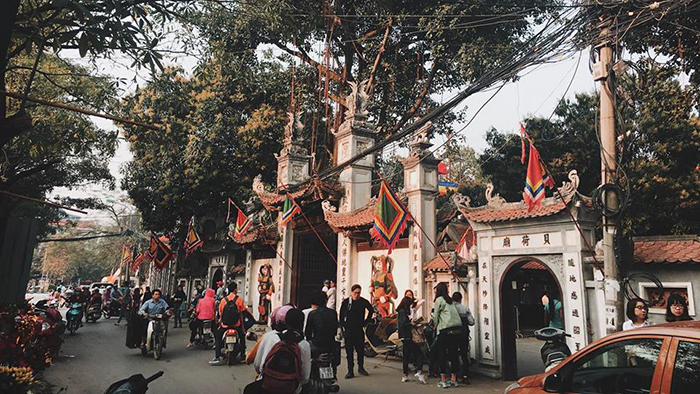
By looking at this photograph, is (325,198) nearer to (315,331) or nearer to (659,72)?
(315,331)

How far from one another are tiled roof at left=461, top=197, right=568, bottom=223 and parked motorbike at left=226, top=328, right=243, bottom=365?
→ 19.0 ft

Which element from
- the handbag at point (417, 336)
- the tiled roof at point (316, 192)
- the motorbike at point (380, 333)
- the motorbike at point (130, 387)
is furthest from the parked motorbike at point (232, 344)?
the motorbike at point (130, 387)

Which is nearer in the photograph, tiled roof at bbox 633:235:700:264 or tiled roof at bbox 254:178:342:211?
tiled roof at bbox 633:235:700:264

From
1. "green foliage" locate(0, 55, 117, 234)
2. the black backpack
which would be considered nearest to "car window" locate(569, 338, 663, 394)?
"green foliage" locate(0, 55, 117, 234)

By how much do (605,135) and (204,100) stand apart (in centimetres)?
1841

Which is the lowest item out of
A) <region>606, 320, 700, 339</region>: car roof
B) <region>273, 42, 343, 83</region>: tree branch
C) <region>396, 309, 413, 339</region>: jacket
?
<region>396, 309, 413, 339</region>: jacket

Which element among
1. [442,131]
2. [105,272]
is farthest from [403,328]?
[105,272]

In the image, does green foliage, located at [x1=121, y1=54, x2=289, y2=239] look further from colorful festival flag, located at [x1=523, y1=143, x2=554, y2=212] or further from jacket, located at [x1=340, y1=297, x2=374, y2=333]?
colorful festival flag, located at [x1=523, y1=143, x2=554, y2=212]

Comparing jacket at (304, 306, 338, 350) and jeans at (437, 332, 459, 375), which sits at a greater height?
jacket at (304, 306, 338, 350)

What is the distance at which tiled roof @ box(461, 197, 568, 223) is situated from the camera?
8.65m

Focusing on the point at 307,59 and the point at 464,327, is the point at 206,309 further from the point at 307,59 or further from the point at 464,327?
the point at 307,59

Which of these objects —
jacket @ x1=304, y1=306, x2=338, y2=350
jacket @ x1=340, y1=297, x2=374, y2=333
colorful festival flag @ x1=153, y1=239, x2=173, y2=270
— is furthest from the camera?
colorful festival flag @ x1=153, y1=239, x2=173, y2=270

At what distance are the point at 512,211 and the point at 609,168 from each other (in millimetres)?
2472

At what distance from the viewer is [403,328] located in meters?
9.21
